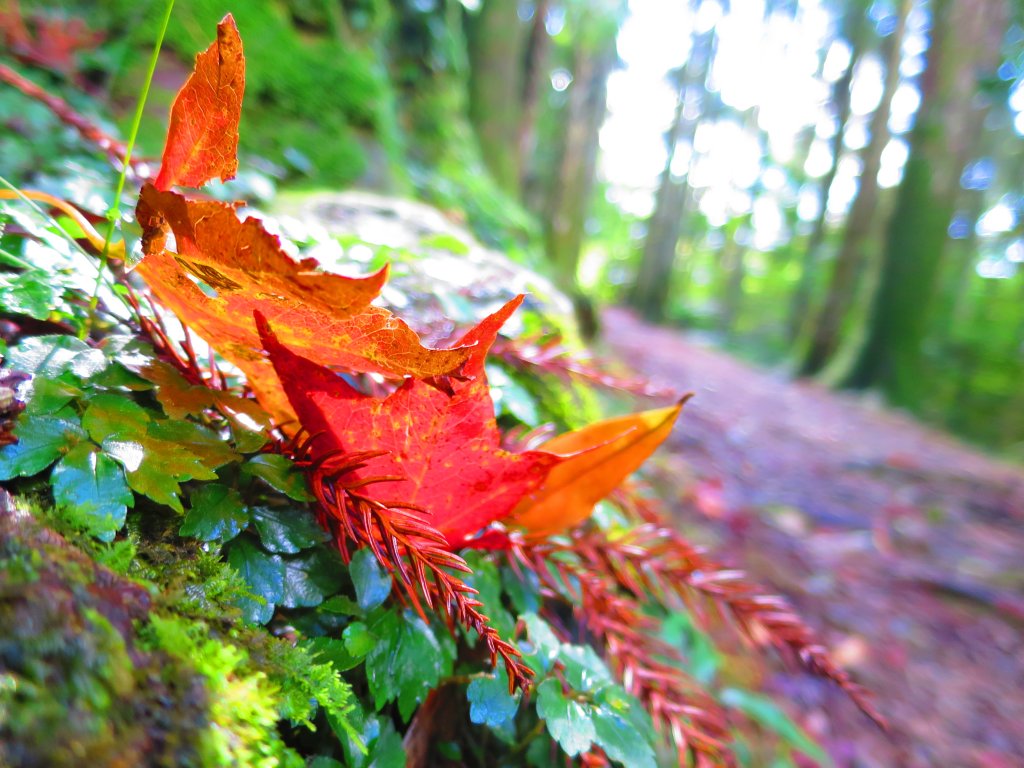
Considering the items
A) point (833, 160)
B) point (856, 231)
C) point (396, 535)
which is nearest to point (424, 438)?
point (396, 535)

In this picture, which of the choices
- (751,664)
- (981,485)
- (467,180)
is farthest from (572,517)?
(981,485)

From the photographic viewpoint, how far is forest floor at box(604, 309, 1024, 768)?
220cm

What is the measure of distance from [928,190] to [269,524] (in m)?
10.3

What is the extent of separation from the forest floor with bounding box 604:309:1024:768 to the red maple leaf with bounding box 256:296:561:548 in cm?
75

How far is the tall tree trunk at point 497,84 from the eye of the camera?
5762 mm

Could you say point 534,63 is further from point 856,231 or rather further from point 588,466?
point 588,466

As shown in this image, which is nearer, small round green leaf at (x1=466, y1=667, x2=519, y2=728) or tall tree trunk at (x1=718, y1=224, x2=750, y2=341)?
small round green leaf at (x1=466, y1=667, x2=519, y2=728)

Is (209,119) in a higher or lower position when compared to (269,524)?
higher

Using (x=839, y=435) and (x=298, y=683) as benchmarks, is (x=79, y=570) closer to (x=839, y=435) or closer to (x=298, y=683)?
(x=298, y=683)

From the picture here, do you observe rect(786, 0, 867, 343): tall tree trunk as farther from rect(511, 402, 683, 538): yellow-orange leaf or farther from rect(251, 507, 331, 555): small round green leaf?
rect(251, 507, 331, 555): small round green leaf

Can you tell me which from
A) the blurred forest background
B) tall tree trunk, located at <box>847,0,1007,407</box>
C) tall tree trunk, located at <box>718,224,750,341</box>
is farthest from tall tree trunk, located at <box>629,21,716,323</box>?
tall tree trunk, located at <box>847,0,1007,407</box>

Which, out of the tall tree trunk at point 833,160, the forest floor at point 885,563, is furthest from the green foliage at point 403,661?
the tall tree trunk at point 833,160

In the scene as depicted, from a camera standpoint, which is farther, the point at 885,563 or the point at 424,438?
the point at 885,563

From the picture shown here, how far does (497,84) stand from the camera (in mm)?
6090
